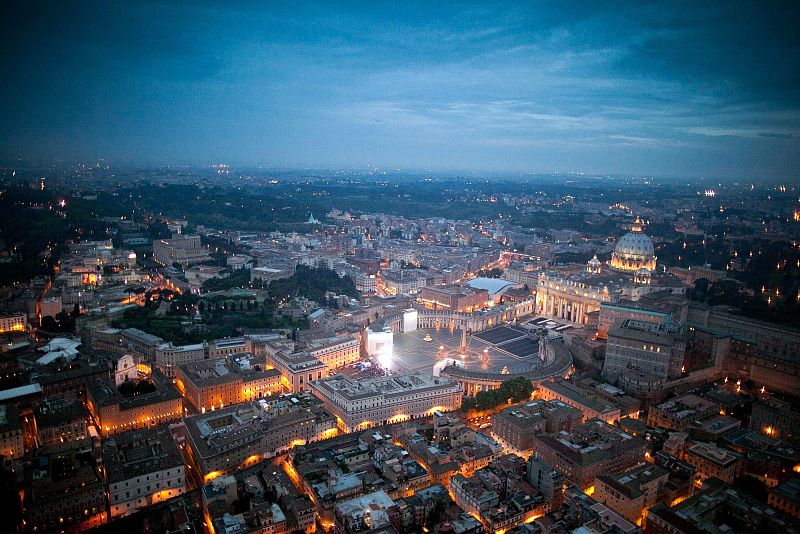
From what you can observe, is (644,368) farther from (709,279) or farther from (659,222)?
(659,222)

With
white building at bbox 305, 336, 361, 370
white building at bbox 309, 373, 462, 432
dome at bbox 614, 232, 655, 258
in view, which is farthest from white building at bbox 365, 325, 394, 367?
dome at bbox 614, 232, 655, 258

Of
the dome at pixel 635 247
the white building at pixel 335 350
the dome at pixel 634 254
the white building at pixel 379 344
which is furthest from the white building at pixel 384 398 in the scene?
the dome at pixel 635 247

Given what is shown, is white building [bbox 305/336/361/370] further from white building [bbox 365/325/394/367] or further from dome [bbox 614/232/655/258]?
dome [bbox 614/232/655/258]

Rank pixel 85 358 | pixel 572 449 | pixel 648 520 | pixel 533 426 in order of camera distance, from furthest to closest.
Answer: pixel 85 358, pixel 533 426, pixel 572 449, pixel 648 520

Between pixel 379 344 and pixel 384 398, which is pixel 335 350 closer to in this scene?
pixel 379 344

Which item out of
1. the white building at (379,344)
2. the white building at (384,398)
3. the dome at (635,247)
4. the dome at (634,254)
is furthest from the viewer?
the dome at (635,247)

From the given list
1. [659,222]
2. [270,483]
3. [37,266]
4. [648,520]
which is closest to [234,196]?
[37,266]

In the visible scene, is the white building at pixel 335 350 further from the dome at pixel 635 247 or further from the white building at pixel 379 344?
the dome at pixel 635 247

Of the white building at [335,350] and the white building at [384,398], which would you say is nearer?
the white building at [384,398]
